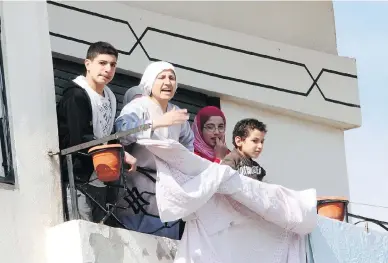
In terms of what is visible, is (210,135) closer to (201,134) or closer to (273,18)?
(201,134)

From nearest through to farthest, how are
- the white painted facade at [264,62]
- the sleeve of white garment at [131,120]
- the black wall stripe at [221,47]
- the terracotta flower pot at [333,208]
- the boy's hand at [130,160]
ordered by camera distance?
the boy's hand at [130,160] < the sleeve of white garment at [131,120] < the terracotta flower pot at [333,208] < the black wall stripe at [221,47] < the white painted facade at [264,62]

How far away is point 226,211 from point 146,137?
796mm

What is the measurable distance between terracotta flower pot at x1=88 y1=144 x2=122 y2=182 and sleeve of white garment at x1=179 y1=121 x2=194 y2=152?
3.71ft

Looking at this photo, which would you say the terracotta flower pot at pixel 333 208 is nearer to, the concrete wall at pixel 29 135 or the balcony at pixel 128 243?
the balcony at pixel 128 243

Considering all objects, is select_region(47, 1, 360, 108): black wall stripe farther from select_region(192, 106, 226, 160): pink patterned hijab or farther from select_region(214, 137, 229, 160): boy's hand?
select_region(214, 137, 229, 160): boy's hand

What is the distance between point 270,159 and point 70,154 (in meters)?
3.54

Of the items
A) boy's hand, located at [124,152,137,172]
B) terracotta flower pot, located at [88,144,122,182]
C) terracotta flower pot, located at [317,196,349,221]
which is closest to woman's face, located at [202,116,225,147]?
terracotta flower pot, located at [317,196,349,221]

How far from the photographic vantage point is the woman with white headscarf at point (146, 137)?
10195 mm

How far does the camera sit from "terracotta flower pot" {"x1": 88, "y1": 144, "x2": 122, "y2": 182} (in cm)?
959

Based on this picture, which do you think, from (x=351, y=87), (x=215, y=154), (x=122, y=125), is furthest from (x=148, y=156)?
(x=351, y=87)

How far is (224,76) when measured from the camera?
13.0 m

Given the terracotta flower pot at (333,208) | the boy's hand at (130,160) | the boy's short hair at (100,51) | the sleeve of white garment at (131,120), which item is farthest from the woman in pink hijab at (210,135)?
the boy's hand at (130,160)

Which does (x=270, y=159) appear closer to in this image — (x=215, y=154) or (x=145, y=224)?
(x=215, y=154)

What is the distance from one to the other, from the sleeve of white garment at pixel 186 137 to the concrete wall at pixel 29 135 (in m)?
1.14
